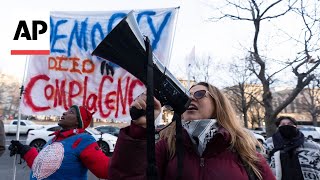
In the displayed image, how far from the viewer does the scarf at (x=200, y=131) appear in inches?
73.6

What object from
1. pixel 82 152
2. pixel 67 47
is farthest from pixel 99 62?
pixel 82 152

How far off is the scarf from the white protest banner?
211 cm

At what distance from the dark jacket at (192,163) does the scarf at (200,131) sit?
0.10 ft

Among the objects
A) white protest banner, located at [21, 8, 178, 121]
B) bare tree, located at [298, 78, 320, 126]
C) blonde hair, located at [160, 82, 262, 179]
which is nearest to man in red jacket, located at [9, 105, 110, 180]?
white protest banner, located at [21, 8, 178, 121]

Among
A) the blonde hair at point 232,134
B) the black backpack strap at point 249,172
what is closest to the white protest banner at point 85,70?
the blonde hair at point 232,134

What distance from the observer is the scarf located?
1870mm

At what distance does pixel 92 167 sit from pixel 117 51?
1945 mm

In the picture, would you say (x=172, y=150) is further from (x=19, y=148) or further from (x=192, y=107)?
(x=19, y=148)

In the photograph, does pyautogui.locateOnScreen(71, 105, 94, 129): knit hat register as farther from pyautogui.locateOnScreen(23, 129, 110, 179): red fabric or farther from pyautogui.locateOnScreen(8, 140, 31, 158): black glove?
pyautogui.locateOnScreen(8, 140, 31, 158): black glove

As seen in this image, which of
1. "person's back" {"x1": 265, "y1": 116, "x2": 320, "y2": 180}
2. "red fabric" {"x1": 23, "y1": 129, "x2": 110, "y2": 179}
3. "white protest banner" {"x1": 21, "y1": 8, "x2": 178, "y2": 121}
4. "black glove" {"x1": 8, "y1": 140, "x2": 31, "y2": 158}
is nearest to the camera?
"red fabric" {"x1": 23, "y1": 129, "x2": 110, "y2": 179}

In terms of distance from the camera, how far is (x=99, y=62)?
4.17 meters

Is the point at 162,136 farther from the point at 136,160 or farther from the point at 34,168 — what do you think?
the point at 34,168

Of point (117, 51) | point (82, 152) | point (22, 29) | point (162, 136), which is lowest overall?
point (82, 152)

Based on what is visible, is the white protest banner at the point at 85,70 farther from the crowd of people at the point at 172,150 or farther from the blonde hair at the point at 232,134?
the blonde hair at the point at 232,134
